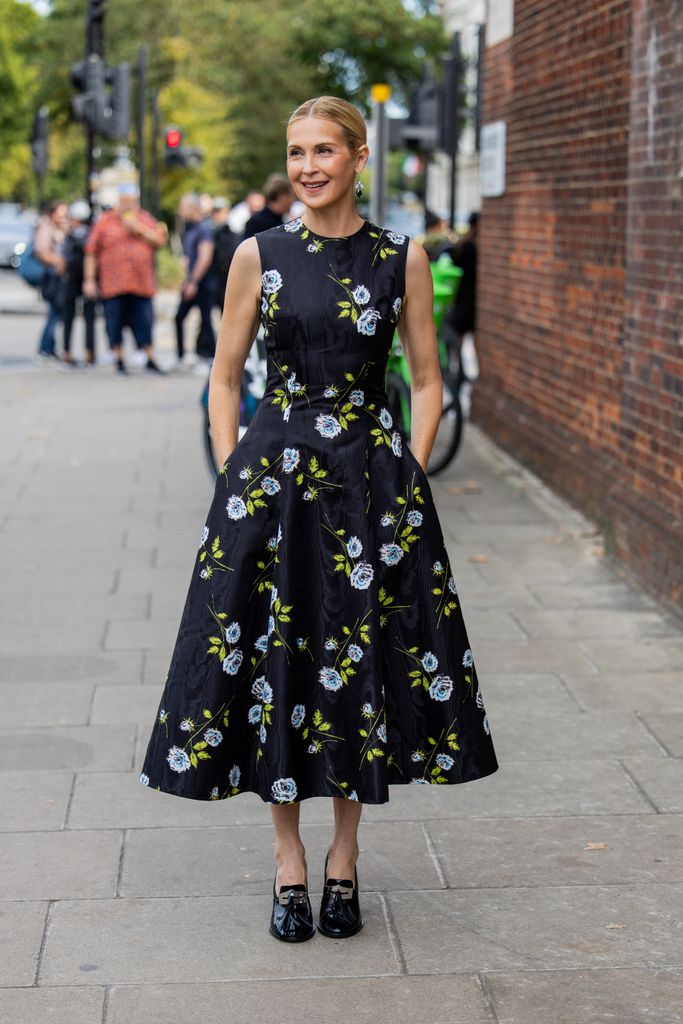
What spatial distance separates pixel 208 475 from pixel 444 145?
8.46m

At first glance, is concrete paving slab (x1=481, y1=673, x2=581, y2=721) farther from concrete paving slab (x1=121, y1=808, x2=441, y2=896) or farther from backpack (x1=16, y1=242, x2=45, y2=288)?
backpack (x1=16, y1=242, x2=45, y2=288)

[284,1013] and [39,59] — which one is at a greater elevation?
[39,59]

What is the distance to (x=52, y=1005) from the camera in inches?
137

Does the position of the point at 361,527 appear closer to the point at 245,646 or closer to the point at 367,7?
the point at 245,646

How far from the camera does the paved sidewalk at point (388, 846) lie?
357cm

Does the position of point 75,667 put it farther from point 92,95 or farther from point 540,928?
point 92,95

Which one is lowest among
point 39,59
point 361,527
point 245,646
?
point 245,646

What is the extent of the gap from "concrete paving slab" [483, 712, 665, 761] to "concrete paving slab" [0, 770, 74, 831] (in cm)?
134

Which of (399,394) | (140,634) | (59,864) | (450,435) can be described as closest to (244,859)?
(59,864)

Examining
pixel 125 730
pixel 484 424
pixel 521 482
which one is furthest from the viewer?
pixel 484 424

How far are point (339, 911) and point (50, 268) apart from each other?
15361 millimetres

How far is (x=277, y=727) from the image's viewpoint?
3686 mm

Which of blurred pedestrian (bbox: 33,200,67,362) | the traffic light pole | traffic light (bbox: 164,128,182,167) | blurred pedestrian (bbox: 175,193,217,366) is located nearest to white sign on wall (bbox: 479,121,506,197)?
blurred pedestrian (bbox: 175,193,217,366)

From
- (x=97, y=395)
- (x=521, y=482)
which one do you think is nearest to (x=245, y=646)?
(x=521, y=482)
